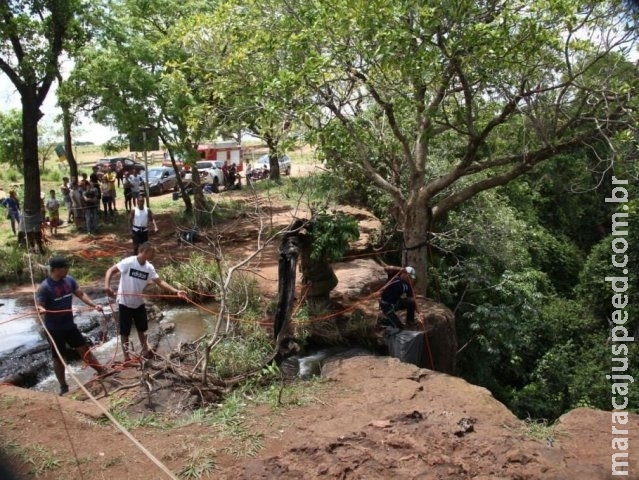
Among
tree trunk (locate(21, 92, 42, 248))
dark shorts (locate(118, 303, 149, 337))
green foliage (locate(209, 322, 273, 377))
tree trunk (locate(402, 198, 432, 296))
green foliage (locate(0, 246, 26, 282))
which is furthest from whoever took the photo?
tree trunk (locate(21, 92, 42, 248))

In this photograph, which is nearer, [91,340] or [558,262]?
[91,340]

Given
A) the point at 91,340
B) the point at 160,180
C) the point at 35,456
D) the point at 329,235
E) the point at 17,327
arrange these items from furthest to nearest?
the point at 160,180 < the point at 17,327 < the point at 91,340 < the point at 329,235 < the point at 35,456

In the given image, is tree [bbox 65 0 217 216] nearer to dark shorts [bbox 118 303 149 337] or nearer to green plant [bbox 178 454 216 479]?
dark shorts [bbox 118 303 149 337]

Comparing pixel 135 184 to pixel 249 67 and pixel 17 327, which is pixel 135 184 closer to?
pixel 17 327

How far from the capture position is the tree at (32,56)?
1341 centimetres

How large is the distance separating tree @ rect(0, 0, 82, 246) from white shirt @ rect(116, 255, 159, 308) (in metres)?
8.67

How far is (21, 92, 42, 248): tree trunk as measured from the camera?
1409 cm

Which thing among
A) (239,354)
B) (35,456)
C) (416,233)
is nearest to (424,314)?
(416,233)

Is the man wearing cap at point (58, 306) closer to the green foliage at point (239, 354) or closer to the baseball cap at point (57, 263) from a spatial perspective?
the baseball cap at point (57, 263)

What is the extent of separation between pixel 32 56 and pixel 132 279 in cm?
945

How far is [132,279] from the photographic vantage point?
6770 millimetres

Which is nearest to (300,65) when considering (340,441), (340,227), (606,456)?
(340,227)

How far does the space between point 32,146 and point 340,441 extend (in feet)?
42.1

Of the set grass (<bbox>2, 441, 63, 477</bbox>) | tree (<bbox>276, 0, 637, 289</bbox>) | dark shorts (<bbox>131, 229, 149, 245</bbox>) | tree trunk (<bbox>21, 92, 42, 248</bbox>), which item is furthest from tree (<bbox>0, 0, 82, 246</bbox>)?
grass (<bbox>2, 441, 63, 477</bbox>)
